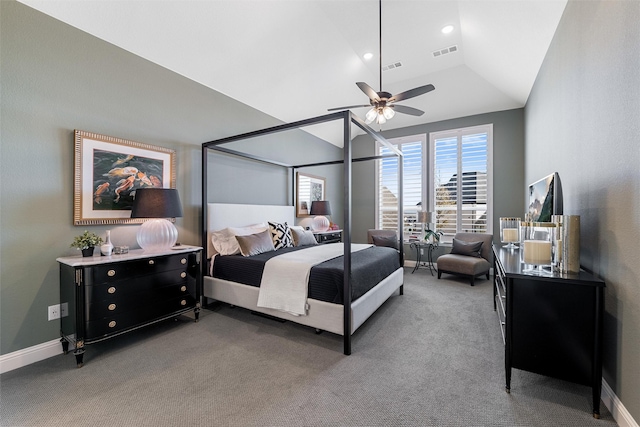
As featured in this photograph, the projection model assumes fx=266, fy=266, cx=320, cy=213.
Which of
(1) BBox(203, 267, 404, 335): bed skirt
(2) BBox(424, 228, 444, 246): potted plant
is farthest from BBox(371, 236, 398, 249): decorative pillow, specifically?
(1) BBox(203, 267, 404, 335): bed skirt

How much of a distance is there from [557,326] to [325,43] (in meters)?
4.30

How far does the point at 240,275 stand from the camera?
3.23 meters

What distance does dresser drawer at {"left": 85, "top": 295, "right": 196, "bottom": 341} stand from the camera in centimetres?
229

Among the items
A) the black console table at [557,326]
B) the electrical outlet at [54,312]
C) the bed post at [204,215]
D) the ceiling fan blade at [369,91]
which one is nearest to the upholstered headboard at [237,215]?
the bed post at [204,215]

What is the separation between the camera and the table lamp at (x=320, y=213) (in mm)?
5555

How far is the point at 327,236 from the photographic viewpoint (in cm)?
560

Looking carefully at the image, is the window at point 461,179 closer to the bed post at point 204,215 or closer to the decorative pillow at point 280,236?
the decorative pillow at point 280,236

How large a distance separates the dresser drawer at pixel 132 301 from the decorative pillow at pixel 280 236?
1.35 metres

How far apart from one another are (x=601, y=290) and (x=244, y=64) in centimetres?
433

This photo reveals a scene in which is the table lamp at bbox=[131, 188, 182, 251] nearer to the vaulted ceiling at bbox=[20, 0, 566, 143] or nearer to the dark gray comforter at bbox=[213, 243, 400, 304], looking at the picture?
the dark gray comforter at bbox=[213, 243, 400, 304]

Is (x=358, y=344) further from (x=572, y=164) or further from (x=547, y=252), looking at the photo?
(x=572, y=164)

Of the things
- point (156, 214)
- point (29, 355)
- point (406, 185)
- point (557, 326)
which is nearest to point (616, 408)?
point (557, 326)

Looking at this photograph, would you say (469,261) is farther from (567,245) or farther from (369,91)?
(369,91)

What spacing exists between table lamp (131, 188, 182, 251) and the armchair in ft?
14.6
